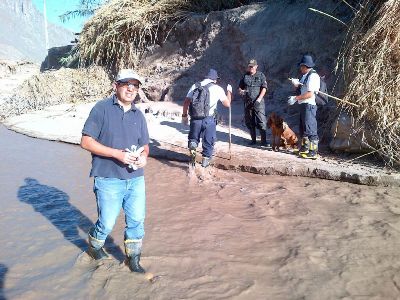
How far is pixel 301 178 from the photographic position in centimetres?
548

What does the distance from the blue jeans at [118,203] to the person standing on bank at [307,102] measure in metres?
3.55

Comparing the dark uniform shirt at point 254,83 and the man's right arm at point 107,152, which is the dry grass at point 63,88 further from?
the man's right arm at point 107,152

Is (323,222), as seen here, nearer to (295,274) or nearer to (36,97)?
(295,274)

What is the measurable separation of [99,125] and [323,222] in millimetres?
2568

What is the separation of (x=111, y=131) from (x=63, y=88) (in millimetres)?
10545

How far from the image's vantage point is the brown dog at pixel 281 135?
6586 mm

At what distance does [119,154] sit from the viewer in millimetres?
2750

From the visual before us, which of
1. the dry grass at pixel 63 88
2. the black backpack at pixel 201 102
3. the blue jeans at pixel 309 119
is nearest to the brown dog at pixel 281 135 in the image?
the blue jeans at pixel 309 119

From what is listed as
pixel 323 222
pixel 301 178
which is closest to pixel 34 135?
pixel 301 178

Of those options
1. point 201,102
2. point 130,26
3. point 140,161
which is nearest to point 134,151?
point 140,161

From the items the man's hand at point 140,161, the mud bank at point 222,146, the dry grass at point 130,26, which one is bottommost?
the mud bank at point 222,146

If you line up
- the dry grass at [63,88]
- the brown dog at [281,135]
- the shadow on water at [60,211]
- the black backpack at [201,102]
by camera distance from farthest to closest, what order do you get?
the dry grass at [63,88], the brown dog at [281,135], the black backpack at [201,102], the shadow on water at [60,211]

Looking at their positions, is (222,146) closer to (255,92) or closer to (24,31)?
(255,92)

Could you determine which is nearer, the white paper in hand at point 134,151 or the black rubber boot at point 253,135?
the white paper in hand at point 134,151
